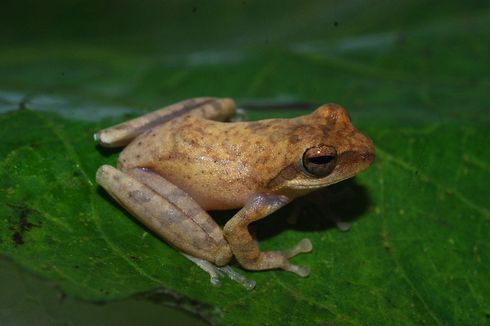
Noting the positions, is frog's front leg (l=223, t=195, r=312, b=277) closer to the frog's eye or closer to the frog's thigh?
the frog's thigh

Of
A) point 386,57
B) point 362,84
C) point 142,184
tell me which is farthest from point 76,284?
point 386,57

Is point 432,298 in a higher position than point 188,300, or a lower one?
lower

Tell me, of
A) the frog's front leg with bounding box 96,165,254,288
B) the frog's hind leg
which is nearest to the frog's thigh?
the frog's front leg with bounding box 96,165,254,288

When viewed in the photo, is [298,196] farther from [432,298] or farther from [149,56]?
[149,56]

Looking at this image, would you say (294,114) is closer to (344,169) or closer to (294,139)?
(294,139)

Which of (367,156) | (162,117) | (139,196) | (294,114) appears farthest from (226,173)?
(294,114)

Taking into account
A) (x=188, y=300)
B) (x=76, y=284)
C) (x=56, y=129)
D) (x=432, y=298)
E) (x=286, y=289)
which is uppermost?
(x=56, y=129)

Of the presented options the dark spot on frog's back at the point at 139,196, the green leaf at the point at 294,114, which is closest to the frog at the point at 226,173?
the dark spot on frog's back at the point at 139,196
